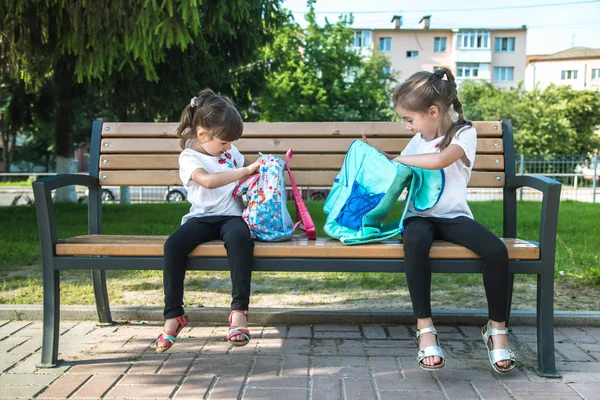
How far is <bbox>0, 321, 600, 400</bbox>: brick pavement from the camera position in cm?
238

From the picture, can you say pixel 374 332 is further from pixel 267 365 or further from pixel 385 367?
pixel 267 365

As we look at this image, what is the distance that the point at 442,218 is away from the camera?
2.72m

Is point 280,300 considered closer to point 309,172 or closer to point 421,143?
point 309,172

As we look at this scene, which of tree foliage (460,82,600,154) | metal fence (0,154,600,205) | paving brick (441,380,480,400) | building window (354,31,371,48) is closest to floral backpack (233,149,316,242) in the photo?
paving brick (441,380,480,400)

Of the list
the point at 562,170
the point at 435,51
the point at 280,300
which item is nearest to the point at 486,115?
the point at 435,51

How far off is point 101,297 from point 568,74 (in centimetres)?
6725

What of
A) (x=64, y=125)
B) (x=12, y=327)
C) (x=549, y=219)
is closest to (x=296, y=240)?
(x=549, y=219)

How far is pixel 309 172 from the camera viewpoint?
11.0 feet

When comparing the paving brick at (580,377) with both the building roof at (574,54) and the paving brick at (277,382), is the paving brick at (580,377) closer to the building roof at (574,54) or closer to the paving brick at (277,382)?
the paving brick at (277,382)

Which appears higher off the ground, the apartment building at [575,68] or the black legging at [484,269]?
the apartment building at [575,68]

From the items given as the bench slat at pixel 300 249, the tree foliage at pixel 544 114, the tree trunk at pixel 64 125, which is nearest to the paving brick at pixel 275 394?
the bench slat at pixel 300 249

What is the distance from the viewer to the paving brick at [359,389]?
2.32 metres

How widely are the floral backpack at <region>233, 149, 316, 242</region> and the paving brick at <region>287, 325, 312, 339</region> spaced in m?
0.62

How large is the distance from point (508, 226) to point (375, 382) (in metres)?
1.24
